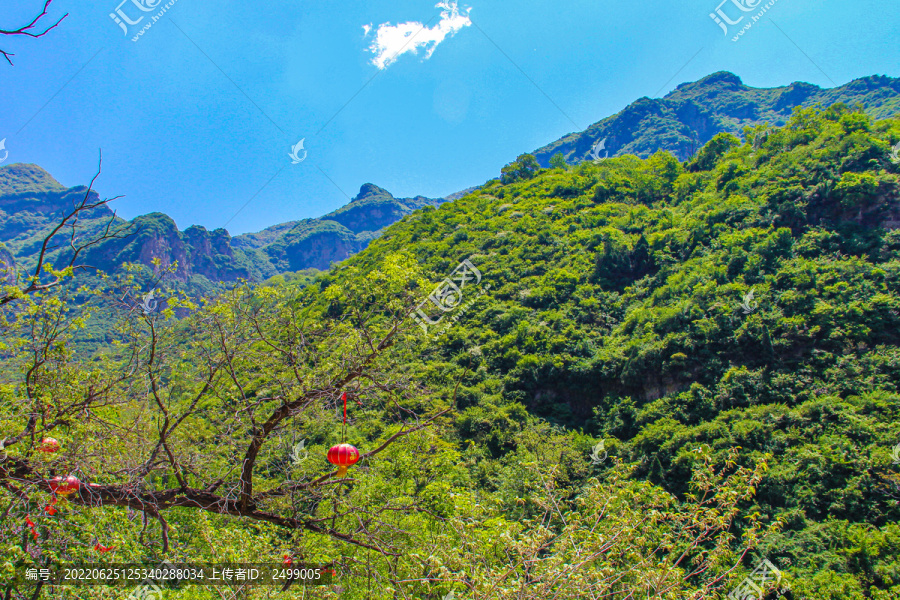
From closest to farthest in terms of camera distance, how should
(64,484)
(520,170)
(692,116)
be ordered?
1. (64,484)
2. (520,170)
3. (692,116)

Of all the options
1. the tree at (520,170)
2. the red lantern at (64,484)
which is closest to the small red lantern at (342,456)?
the red lantern at (64,484)

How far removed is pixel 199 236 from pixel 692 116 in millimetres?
138917

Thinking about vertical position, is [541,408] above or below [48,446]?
below

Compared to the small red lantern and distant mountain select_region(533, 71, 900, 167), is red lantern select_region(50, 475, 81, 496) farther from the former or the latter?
distant mountain select_region(533, 71, 900, 167)

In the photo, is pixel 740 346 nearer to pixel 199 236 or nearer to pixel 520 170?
pixel 520 170

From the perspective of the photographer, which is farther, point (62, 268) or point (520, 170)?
point (520, 170)

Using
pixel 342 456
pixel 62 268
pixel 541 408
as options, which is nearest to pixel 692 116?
pixel 541 408

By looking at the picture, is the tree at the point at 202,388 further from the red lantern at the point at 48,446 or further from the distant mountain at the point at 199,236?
the distant mountain at the point at 199,236

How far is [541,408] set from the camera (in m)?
23.2

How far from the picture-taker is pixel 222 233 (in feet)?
391

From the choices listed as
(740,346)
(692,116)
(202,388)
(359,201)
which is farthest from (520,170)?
(359,201)

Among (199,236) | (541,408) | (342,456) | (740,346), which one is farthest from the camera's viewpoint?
(199,236)

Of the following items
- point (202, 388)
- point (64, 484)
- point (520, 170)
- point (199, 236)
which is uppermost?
point (199, 236)

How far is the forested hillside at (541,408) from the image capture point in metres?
4.48
